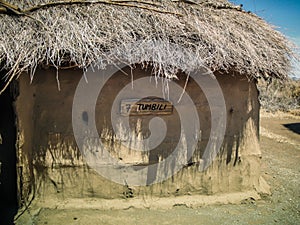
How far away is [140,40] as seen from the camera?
11.9 feet

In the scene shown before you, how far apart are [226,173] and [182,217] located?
3.28 feet

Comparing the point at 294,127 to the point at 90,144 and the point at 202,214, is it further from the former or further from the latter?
the point at 90,144

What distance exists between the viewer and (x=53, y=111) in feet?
12.0

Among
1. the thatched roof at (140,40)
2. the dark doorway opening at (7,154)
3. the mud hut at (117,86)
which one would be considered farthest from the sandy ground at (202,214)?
the thatched roof at (140,40)

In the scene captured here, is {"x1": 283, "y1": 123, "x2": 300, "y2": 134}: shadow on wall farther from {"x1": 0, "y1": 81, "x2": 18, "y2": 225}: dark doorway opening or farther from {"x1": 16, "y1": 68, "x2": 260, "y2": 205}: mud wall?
{"x1": 0, "y1": 81, "x2": 18, "y2": 225}: dark doorway opening

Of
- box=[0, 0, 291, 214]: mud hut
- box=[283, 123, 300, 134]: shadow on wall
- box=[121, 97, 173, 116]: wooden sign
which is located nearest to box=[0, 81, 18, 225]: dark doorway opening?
box=[0, 0, 291, 214]: mud hut

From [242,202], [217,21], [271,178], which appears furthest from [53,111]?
[271,178]

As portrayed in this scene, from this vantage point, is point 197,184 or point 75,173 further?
point 197,184

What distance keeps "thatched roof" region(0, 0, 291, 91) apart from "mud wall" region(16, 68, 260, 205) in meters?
0.34

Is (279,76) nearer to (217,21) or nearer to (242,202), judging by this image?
(217,21)

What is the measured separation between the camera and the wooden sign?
3.71 meters

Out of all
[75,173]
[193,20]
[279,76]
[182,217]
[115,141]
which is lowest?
[182,217]

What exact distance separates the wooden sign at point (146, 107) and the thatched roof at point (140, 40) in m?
0.50

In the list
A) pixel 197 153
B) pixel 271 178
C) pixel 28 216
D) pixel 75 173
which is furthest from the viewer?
pixel 271 178
